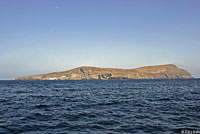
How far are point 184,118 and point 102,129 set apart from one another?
9336mm

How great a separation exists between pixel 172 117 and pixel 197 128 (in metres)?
4.21

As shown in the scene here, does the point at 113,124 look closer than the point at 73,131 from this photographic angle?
No

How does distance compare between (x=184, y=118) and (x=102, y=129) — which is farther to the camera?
(x=184, y=118)

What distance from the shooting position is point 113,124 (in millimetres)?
17094

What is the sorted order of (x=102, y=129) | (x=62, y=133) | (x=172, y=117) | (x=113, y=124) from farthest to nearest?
1. (x=172, y=117)
2. (x=113, y=124)
3. (x=102, y=129)
4. (x=62, y=133)

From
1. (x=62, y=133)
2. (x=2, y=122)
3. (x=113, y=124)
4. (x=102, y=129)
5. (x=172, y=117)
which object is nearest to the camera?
(x=62, y=133)

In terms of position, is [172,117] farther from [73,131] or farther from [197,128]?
[73,131]

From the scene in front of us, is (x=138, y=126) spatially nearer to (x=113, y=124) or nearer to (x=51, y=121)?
(x=113, y=124)

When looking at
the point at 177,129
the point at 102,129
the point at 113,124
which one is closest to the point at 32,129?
the point at 102,129

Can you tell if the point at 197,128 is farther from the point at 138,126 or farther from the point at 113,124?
the point at 113,124

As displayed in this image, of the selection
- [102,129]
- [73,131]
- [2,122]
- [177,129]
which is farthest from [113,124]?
[2,122]

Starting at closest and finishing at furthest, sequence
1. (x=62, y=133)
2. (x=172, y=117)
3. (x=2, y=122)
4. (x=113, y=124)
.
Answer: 1. (x=62, y=133)
2. (x=113, y=124)
3. (x=2, y=122)
4. (x=172, y=117)

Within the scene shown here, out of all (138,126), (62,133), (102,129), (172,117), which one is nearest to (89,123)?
(102,129)

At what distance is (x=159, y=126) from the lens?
1625 centimetres
